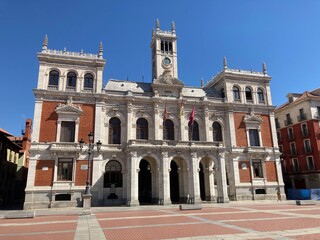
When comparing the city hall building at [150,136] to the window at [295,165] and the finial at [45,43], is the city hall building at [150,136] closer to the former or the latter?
the finial at [45,43]

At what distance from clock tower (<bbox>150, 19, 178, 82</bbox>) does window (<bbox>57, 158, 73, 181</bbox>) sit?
57.0 ft

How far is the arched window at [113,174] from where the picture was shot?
32.7 meters

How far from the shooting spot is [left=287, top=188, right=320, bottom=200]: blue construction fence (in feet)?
119

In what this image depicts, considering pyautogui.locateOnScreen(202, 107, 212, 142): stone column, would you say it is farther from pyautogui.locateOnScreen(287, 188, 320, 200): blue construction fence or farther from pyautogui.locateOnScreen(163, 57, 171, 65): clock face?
pyautogui.locateOnScreen(287, 188, 320, 200): blue construction fence

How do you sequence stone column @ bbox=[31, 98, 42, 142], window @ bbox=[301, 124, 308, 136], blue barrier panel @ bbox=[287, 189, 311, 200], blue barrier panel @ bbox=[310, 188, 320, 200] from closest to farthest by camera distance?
stone column @ bbox=[31, 98, 42, 142], blue barrier panel @ bbox=[310, 188, 320, 200], blue barrier panel @ bbox=[287, 189, 311, 200], window @ bbox=[301, 124, 308, 136]

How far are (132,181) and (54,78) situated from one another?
1721 centimetres

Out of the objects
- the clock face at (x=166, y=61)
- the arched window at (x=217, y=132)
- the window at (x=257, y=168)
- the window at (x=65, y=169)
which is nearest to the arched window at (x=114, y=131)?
the window at (x=65, y=169)

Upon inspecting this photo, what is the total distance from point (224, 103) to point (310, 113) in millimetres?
17701

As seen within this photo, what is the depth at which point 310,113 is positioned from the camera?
147 feet

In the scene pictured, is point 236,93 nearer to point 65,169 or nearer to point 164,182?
point 164,182

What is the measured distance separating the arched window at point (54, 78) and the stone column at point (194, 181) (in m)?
20.4

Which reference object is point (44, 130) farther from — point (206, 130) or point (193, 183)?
point (206, 130)

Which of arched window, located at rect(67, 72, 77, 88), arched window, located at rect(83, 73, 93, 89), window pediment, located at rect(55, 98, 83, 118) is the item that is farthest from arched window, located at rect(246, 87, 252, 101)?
arched window, located at rect(67, 72, 77, 88)

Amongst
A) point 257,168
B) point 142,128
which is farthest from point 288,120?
point 142,128
